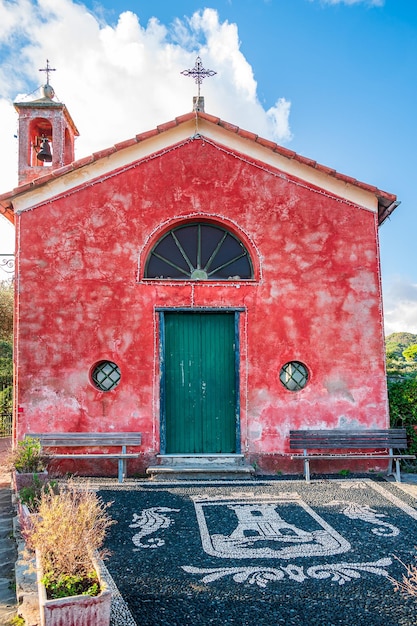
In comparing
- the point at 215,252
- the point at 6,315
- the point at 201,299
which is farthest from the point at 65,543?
the point at 6,315

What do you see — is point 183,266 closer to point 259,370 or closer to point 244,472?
point 259,370

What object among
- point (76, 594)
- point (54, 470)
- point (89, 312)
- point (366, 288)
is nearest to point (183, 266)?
point (89, 312)

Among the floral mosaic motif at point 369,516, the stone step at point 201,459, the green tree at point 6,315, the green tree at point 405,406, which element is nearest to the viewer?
the floral mosaic motif at point 369,516

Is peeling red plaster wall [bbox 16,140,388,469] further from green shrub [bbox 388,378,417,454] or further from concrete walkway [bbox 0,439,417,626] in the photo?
concrete walkway [bbox 0,439,417,626]

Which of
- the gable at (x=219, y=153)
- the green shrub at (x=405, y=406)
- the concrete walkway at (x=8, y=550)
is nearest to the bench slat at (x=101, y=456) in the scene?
the concrete walkway at (x=8, y=550)

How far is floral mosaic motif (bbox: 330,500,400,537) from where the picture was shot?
5836mm

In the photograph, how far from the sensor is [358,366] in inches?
358

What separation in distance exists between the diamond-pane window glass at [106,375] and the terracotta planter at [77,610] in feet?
18.5

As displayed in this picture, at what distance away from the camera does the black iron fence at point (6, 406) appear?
14.2 meters

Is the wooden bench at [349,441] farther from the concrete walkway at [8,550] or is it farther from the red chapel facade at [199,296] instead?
the concrete walkway at [8,550]

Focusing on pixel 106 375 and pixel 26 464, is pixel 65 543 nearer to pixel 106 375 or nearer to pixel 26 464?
pixel 26 464

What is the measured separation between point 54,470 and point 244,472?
331 cm

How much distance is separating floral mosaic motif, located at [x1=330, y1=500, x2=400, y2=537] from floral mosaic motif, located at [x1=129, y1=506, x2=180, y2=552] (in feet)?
7.63

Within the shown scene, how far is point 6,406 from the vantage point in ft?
47.2
